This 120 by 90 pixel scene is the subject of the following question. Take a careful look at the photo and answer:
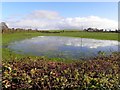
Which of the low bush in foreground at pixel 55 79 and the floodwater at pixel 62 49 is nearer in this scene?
the low bush in foreground at pixel 55 79

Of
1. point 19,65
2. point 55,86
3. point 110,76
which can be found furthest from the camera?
point 19,65

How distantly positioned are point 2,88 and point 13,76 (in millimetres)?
546

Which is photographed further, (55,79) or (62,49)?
(62,49)

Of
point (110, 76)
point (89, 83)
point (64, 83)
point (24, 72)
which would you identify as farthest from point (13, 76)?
point (110, 76)

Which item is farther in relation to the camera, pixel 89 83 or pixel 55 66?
pixel 55 66

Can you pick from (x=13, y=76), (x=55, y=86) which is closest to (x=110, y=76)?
(x=55, y=86)

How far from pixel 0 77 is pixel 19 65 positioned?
44.4 inches

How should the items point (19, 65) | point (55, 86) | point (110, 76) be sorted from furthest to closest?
point (19, 65) → point (110, 76) → point (55, 86)

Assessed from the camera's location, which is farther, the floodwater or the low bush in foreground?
the floodwater

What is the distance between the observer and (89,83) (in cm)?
885

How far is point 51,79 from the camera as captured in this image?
8812mm

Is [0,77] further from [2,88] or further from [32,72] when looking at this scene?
[32,72]

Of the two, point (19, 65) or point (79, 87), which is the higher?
point (19, 65)

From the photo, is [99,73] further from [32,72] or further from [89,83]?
[32,72]
